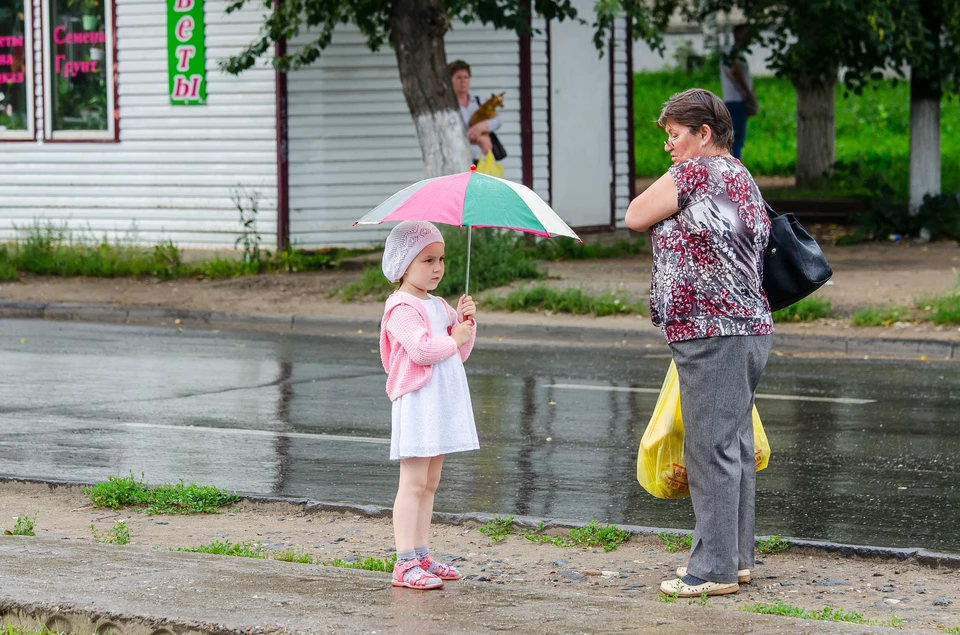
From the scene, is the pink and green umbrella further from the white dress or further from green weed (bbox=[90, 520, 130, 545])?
green weed (bbox=[90, 520, 130, 545])

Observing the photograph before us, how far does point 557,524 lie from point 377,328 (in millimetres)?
7954

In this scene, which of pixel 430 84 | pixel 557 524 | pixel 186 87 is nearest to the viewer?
pixel 557 524

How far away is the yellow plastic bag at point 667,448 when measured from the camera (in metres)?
5.24

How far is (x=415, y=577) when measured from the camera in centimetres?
498

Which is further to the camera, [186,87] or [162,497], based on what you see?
[186,87]

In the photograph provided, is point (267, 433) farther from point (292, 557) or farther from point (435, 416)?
point (435, 416)

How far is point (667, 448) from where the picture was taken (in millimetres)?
5270

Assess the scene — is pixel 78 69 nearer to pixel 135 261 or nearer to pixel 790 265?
pixel 135 261

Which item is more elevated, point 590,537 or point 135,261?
point 135,261

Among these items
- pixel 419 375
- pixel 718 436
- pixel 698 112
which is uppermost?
pixel 698 112

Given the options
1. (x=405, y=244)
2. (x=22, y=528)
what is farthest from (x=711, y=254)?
(x=22, y=528)

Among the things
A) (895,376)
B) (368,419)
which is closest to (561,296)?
(895,376)

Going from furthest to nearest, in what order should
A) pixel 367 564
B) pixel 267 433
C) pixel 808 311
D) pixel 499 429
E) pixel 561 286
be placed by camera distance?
pixel 561 286
pixel 808 311
pixel 499 429
pixel 267 433
pixel 367 564

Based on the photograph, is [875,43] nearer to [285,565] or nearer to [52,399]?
[52,399]
